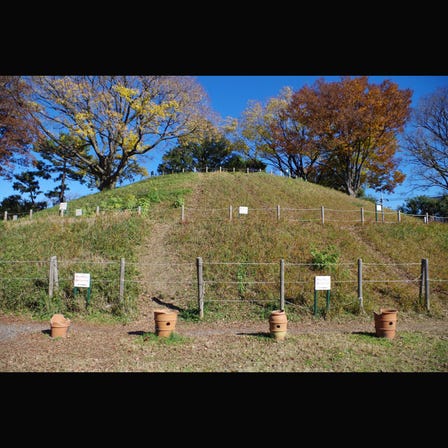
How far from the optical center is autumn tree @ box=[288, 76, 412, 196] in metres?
32.1

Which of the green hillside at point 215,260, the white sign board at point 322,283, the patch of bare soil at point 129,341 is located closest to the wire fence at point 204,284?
the green hillside at point 215,260

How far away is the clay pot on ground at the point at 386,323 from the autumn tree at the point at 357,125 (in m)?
27.8

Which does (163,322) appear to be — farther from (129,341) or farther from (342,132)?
(342,132)

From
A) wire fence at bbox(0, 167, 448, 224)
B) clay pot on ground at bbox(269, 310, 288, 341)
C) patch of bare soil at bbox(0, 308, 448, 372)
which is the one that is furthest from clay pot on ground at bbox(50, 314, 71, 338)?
wire fence at bbox(0, 167, 448, 224)

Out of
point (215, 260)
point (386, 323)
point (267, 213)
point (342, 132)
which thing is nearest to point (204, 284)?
point (215, 260)

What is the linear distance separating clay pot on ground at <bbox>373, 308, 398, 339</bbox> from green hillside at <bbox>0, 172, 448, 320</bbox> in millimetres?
1726

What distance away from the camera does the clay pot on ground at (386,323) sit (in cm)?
821

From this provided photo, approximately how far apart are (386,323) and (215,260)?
6621 millimetres

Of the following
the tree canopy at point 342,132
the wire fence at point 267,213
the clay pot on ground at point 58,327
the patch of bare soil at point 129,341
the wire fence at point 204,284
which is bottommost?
the patch of bare soil at point 129,341

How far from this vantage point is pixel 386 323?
27.0 feet

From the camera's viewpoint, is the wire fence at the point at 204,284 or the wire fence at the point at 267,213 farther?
the wire fence at the point at 267,213

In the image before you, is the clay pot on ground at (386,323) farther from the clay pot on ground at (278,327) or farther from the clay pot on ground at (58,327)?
the clay pot on ground at (58,327)

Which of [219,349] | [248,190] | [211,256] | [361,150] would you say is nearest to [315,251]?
[211,256]

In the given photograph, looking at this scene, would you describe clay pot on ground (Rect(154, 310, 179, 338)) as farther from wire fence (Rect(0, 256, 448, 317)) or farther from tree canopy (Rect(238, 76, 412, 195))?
tree canopy (Rect(238, 76, 412, 195))
